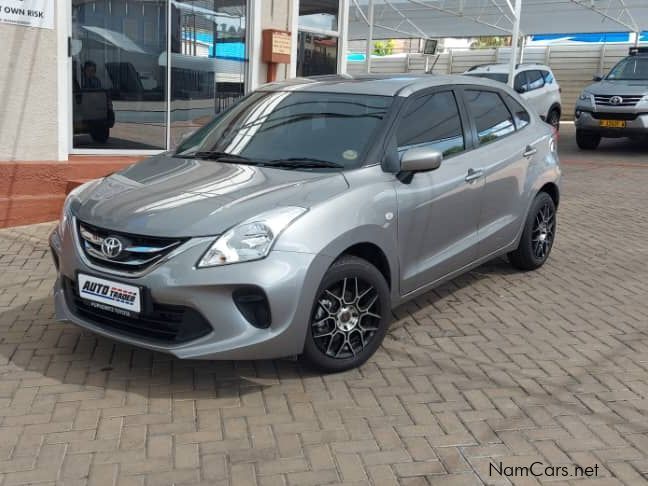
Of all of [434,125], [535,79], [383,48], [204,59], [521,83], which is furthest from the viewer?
[383,48]

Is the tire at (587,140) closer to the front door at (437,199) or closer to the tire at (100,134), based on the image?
the tire at (100,134)

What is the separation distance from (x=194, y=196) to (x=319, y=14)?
8.03 metres

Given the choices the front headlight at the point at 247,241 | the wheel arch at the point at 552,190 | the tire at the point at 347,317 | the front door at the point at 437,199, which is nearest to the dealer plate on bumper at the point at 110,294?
the front headlight at the point at 247,241

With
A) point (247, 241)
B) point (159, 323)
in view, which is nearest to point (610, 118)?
point (247, 241)

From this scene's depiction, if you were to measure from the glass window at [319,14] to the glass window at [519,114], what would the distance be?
18.4 ft

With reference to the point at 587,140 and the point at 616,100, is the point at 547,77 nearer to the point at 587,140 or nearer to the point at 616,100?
the point at 587,140

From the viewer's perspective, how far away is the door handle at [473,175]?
493 centimetres

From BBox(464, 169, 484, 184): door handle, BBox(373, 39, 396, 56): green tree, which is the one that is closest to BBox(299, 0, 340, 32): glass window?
BBox(464, 169, 484, 184): door handle

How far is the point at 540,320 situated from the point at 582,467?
1.97 m

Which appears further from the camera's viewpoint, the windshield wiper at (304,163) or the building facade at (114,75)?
the building facade at (114,75)

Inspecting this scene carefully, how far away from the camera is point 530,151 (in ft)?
19.0

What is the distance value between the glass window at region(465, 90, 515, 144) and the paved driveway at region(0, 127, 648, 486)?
49.4 inches

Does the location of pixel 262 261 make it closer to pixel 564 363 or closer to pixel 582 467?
pixel 582 467

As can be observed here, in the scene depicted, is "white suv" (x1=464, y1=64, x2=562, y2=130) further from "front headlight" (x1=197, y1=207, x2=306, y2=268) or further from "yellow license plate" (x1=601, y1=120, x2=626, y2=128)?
"front headlight" (x1=197, y1=207, x2=306, y2=268)
